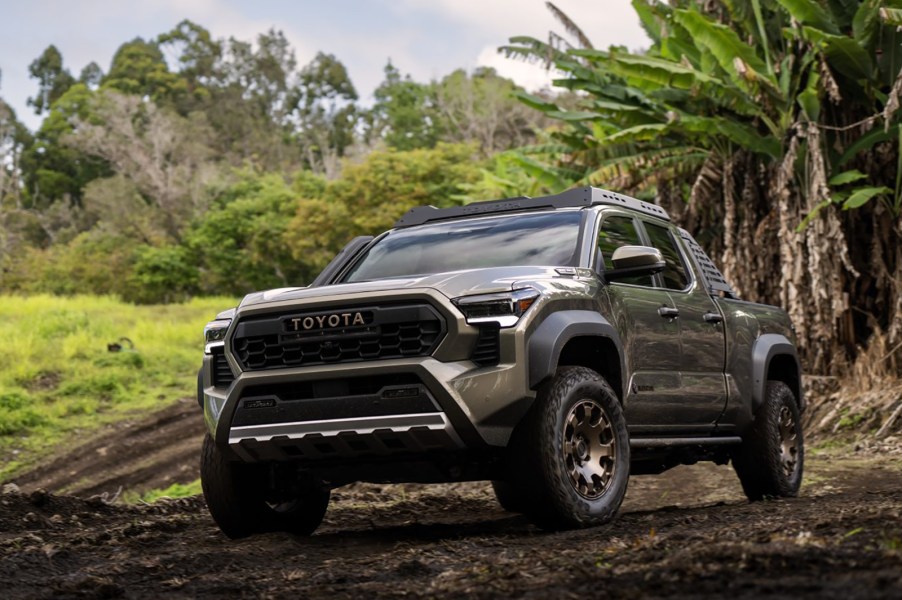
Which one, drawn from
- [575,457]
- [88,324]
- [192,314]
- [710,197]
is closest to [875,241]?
[710,197]

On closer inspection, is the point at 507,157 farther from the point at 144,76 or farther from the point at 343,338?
the point at 144,76

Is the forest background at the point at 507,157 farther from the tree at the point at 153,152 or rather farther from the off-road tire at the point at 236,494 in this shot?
the off-road tire at the point at 236,494

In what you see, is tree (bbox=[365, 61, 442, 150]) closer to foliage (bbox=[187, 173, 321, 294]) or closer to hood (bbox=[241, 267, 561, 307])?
foliage (bbox=[187, 173, 321, 294])

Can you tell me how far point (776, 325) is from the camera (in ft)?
30.8

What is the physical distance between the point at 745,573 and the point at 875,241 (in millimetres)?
12077

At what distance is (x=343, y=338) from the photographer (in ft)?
20.1

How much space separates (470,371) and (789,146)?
34.8ft

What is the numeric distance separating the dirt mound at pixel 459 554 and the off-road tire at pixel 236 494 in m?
0.16

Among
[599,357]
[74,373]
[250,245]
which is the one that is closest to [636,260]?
[599,357]

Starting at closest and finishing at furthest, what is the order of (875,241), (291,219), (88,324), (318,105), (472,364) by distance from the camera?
(472,364), (875,241), (88,324), (291,219), (318,105)

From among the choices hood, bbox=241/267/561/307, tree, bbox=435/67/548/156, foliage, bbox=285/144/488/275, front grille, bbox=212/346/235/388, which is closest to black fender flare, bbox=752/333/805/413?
hood, bbox=241/267/561/307

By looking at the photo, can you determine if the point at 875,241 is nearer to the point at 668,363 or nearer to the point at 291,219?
the point at 668,363

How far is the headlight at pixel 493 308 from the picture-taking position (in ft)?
19.8

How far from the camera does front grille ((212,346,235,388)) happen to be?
6.66 meters
